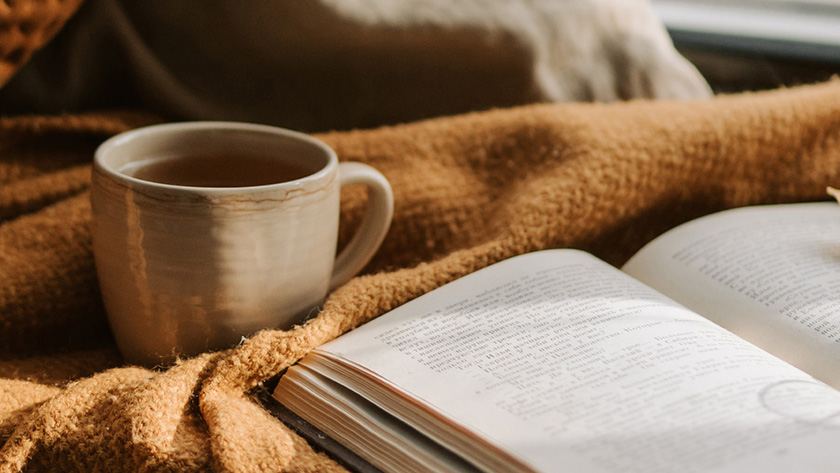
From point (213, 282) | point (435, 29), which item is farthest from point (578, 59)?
point (213, 282)

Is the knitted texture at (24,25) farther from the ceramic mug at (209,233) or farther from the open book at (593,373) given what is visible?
the open book at (593,373)

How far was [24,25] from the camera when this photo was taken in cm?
48

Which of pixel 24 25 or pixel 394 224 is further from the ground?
pixel 24 25

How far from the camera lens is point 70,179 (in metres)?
0.54

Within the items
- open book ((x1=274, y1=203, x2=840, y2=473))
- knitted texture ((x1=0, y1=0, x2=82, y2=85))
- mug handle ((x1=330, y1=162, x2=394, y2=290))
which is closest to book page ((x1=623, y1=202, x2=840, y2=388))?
open book ((x1=274, y1=203, x2=840, y2=473))

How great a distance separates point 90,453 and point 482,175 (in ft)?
1.25

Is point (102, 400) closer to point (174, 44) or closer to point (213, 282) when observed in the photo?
point (213, 282)

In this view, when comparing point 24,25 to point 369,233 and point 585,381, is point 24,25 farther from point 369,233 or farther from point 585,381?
point 585,381

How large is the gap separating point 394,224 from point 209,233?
8.5 inches

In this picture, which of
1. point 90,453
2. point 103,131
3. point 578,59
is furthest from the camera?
point 578,59

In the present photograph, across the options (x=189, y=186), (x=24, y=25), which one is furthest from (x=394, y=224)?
(x=24, y=25)

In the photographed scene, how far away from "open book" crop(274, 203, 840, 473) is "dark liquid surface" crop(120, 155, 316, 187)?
0.40 ft

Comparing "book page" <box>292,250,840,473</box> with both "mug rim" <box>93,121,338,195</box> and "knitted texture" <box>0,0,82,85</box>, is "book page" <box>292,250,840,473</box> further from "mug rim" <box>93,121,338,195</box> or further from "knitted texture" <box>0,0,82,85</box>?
"knitted texture" <box>0,0,82,85</box>

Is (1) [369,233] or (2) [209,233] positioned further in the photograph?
(1) [369,233]
